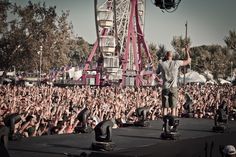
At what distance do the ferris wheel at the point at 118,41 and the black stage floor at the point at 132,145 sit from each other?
3282cm

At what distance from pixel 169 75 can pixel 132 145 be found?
2521 millimetres

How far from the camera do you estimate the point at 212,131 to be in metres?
8.48

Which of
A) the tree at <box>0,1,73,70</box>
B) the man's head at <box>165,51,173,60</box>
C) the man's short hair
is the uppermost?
the tree at <box>0,1,73,70</box>

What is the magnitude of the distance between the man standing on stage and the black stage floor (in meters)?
0.66

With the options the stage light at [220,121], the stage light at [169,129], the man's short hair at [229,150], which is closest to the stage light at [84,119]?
the stage light at [169,129]

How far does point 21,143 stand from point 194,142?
8.74 ft

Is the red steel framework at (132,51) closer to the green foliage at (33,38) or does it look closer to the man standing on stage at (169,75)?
the green foliage at (33,38)

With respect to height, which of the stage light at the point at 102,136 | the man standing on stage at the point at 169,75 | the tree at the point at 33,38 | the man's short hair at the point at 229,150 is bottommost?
the man's short hair at the point at 229,150

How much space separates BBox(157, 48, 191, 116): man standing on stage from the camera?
8.41 meters

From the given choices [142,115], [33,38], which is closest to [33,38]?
[33,38]

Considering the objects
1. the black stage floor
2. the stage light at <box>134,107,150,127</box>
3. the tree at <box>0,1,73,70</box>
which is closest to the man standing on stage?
the stage light at <box>134,107,150,127</box>

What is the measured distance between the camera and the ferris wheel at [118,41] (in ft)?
155

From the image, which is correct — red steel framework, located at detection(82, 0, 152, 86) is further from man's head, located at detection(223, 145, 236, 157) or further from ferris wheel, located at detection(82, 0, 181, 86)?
man's head, located at detection(223, 145, 236, 157)

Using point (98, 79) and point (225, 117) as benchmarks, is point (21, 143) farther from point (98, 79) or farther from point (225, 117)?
point (98, 79)
